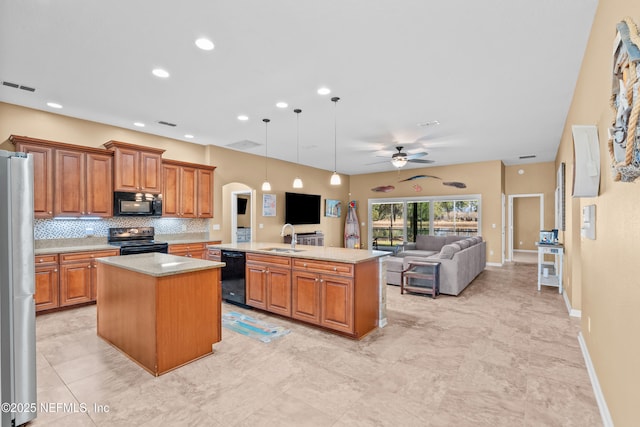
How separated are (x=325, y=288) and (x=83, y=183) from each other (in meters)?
4.16

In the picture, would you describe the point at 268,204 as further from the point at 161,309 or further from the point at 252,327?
the point at 161,309

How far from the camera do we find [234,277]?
463 cm

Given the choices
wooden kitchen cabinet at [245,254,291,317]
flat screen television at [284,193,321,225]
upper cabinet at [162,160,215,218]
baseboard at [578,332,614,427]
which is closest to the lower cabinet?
wooden kitchen cabinet at [245,254,291,317]

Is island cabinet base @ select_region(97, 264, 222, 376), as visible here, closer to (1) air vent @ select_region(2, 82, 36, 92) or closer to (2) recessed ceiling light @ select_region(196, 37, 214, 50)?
(2) recessed ceiling light @ select_region(196, 37, 214, 50)

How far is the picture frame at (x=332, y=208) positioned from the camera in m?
10.0

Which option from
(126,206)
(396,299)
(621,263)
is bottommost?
(396,299)

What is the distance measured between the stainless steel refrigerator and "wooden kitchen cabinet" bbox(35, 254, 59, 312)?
9.26 ft

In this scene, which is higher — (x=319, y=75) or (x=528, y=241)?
(x=319, y=75)

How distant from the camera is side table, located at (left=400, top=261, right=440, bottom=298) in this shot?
5.23 meters

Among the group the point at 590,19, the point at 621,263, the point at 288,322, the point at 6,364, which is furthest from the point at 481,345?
the point at 6,364

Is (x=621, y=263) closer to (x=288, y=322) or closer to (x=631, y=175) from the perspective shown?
(x=631, y=175)

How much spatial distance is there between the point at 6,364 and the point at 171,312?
41.2 inches

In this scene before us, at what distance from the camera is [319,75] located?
3.44 m

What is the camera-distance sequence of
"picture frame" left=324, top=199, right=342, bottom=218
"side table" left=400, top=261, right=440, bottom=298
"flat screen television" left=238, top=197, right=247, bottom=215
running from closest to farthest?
"side table" left=400, top=261, right=440, bottom=298 < "flat screen television" left=238, top=197, right=247, bottom=215 < "picture frame" left=324, top=199, right=342, bottom=218
